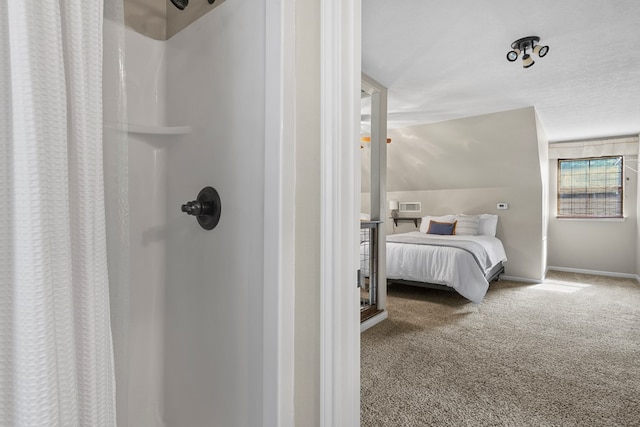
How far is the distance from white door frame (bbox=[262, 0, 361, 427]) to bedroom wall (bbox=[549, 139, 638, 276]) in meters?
6.74

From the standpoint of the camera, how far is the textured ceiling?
2.25m

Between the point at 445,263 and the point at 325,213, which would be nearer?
the point at 325,213

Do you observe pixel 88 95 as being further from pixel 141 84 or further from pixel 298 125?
pixel 141 84

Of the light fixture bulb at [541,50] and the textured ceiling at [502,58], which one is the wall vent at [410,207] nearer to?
the textured ceiling at [502,58]

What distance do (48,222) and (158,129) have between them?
791 millimetres

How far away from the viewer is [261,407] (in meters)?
0.79

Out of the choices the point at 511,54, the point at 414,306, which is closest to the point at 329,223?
the point at 511,54

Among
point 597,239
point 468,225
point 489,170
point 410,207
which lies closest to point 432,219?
point 468,225

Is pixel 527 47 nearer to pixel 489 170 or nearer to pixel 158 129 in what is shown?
pixel 158 129

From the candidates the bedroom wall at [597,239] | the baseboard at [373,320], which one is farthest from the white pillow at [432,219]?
the baseboard at [373,320]

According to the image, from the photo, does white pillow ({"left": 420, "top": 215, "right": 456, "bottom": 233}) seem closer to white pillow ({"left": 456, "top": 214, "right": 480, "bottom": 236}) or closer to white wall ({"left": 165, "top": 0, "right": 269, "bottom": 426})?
white pillow ({"left": 456, "top": 214, "right": 480, "bottom": 236})

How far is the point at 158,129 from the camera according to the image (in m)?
1.17

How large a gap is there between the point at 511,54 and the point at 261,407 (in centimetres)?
321

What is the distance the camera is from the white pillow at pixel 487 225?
5.30 m
